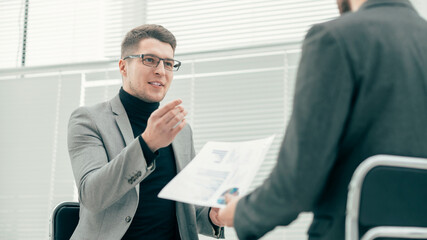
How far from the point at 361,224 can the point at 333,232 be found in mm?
57

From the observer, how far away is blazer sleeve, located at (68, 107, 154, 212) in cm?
156

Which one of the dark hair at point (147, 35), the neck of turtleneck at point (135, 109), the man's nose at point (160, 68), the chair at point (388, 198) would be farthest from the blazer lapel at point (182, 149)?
the chair at point (388, 198)

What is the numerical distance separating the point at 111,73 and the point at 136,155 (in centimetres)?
173

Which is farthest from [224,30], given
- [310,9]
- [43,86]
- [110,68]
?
[43,86]

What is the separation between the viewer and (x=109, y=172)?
5.20ft

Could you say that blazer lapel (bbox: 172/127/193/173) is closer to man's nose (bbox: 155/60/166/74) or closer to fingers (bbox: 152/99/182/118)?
man's nose (bbox: 155/60/166/74)

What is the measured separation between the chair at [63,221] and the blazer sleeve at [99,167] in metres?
0.19

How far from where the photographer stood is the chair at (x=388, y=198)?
856 mm

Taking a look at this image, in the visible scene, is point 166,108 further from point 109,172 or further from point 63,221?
point 63,221

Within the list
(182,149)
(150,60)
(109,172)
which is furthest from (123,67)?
(109,172)

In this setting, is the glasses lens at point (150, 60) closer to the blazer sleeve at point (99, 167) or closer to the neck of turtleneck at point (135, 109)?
the neck of turtleneck at point (135, 109)

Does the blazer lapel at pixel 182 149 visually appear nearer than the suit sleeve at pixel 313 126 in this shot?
No

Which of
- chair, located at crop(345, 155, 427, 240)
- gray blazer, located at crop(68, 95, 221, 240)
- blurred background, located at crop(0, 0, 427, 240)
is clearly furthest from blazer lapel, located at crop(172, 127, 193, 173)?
chair, located at crop(345, 155, 427, 240)

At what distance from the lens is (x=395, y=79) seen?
2.96ft
